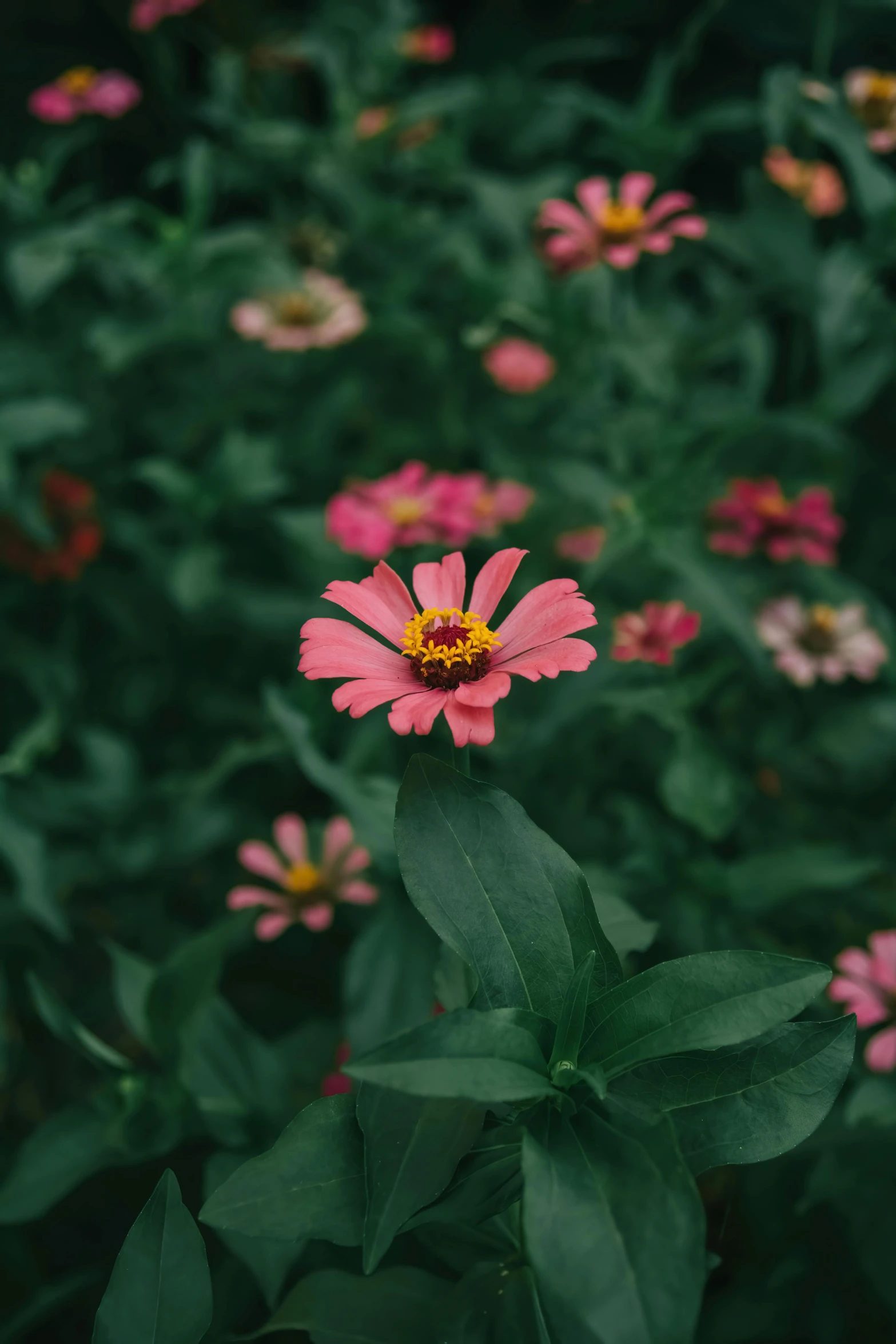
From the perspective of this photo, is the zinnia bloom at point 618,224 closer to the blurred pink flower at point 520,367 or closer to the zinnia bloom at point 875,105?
the blurred pink flower at point 520,367

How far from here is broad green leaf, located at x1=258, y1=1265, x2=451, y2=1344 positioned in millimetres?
632

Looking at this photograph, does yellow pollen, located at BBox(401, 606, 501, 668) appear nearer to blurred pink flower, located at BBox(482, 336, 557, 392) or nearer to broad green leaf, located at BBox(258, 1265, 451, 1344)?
broad green leaf, located at BBox(258, 1265, 451, 1344)

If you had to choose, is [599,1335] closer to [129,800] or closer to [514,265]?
[129,800]

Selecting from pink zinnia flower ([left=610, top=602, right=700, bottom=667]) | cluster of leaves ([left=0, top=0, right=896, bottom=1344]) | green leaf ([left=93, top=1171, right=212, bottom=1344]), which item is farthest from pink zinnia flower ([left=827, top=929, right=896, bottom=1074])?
green leaf ([left=93, top=1171, right=212, bottom=1344])

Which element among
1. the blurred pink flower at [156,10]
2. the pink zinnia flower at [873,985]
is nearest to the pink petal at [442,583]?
the pink zinnia flower at [873,985]

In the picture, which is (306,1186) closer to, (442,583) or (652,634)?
(442,583)

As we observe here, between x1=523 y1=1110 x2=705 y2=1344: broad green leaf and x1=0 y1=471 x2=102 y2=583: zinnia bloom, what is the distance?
1.16 m

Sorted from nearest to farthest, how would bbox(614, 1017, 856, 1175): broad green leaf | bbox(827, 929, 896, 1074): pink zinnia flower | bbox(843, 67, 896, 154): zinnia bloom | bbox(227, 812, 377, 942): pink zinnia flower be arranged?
bbox(614, 1017, 856, 1175): broad green leaf → bbox(827, 929, 896, 1074): pink zinnia flower → bbox(227, 812, 377, 942): pink zinnia flower → bbox(843, 67, 896, 154): zinnia bloom

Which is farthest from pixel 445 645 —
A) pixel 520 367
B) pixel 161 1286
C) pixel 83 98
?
pixel 83 98

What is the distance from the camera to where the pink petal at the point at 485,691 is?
56cm

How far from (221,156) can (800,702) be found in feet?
4.60

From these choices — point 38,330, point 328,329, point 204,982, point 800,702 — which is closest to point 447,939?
point 204,982

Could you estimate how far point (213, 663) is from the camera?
155 centimetres

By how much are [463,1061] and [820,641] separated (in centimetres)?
96
